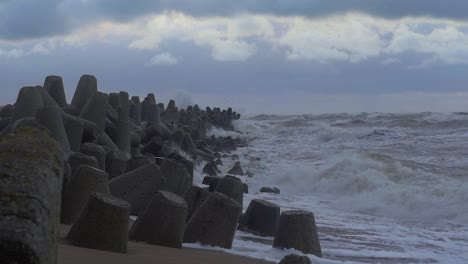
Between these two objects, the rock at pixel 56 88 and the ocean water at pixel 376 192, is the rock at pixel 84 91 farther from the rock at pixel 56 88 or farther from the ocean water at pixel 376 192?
the ocean water at pixel 376 192

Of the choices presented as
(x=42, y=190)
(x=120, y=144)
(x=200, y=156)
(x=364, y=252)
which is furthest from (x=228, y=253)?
(x=200, y=156)

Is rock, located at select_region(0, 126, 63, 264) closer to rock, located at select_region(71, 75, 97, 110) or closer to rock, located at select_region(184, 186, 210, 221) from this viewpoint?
rock, located at select_region(184, 186, 210, 221)

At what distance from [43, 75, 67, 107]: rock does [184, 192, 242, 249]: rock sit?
6.37 m

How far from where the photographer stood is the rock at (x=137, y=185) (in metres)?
7.15

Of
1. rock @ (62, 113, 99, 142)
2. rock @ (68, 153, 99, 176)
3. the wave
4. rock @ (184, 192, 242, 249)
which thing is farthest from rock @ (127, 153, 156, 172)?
the wave

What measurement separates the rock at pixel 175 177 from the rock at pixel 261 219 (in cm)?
92

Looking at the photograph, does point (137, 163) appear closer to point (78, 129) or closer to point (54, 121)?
point (54, 121)

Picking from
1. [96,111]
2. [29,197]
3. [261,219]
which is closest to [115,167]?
[261,219]

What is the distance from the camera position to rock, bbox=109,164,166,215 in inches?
282

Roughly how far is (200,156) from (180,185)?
28.5 feet

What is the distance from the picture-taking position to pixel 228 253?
5.75 m

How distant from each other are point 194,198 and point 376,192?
20.5 feet

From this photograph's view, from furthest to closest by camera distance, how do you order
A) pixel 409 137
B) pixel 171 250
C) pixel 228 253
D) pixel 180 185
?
pixel 409 137, pixel 180 185, pixel 228 253, pixel 171 250

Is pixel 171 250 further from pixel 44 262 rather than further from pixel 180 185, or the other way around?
pixel 44 262
